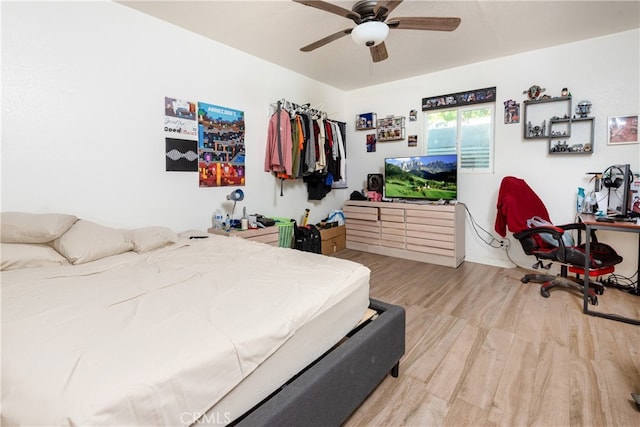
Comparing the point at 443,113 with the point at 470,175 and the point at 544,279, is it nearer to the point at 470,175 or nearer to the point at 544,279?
the point at 470,175

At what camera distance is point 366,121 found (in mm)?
A: 4859

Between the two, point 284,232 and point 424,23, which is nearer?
point 424,23

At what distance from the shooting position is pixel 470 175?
406cm

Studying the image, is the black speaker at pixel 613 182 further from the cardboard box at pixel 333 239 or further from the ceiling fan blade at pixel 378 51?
the cardboard box at pixel 333 239

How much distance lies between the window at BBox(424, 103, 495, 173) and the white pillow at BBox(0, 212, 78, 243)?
4.11 m

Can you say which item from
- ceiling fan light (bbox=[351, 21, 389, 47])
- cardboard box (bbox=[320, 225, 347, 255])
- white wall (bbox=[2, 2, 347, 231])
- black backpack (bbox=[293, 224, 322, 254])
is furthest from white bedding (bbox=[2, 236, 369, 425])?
cardboard box (bbox=[320, 225, 347, 255])

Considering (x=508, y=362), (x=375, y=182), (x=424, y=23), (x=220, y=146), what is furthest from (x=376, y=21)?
(x=375, y=182)

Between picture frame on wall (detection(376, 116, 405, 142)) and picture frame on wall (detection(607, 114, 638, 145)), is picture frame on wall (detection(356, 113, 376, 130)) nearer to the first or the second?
picture frame on wall (detection(376, 116, 405, 142))

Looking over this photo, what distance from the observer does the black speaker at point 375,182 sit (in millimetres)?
4672

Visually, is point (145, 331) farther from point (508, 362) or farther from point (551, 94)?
point (551, 94)

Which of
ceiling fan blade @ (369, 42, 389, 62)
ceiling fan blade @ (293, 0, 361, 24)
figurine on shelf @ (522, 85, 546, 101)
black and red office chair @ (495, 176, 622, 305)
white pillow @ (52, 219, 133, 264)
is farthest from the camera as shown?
figurine on shelf @ (522, 85, 546, 101)

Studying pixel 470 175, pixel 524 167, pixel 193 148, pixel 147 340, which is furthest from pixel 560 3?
pixel 147 340

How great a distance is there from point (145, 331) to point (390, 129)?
4.29 metres

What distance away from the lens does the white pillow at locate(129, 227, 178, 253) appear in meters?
2.18
